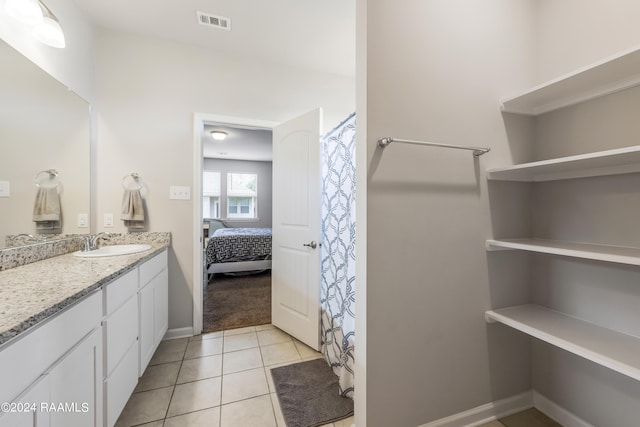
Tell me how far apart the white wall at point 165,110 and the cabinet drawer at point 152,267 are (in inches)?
9.0

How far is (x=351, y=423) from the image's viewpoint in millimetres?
1486

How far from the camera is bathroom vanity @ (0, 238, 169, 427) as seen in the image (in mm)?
738

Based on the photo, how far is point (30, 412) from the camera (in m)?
0.77

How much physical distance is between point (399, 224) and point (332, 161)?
97cm

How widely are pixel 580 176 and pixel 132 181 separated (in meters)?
3.15

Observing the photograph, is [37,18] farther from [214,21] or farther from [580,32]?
[580,32]

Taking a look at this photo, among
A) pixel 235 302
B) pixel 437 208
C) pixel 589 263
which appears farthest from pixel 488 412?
pixel 235 302

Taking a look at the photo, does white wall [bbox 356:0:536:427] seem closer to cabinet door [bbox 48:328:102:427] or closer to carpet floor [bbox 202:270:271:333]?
cabinet door [bbox 48:328:102:427]

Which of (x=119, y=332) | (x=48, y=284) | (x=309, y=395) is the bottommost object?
(x=309, y=395)

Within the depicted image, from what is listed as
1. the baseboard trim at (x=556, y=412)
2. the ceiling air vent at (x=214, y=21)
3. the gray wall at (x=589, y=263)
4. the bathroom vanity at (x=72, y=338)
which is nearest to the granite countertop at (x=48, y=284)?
the bathroom vanity at (x=72, y=338)

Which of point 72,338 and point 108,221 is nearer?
point 72,338

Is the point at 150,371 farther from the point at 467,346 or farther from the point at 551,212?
the point at 551,212

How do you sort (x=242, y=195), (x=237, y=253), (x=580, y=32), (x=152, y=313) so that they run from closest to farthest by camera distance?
1. (x=580, y=32)
2. (x=152, y=313)
3. (x=237, y=253)
4. (x=242, y=195)

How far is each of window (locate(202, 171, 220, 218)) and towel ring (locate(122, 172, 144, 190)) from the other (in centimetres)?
476
